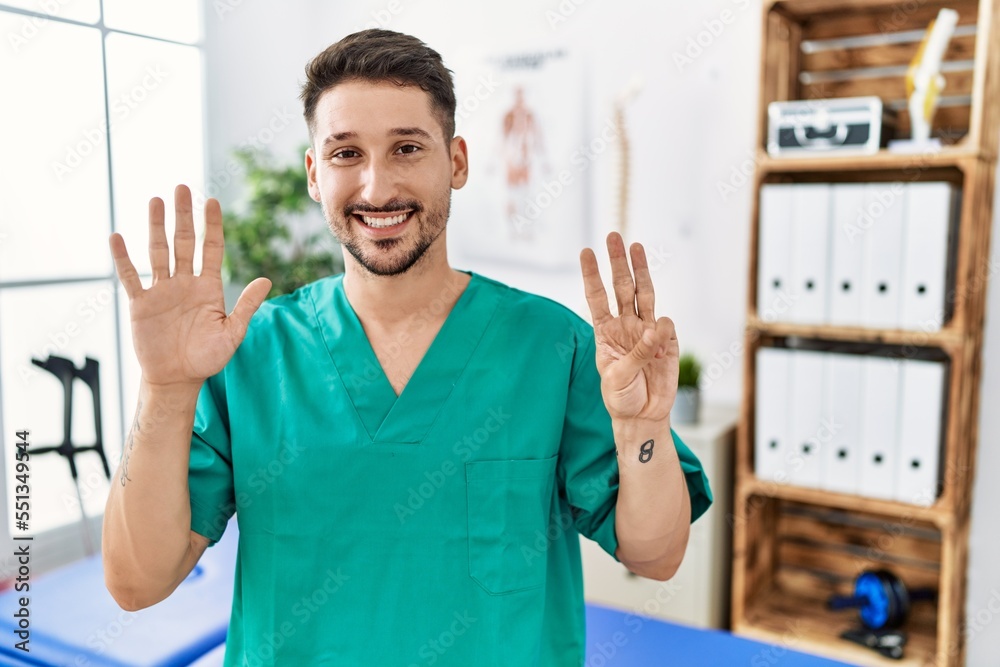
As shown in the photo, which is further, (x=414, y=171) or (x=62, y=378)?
(x=62, y=378)

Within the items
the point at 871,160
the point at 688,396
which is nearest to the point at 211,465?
the point at 688,396

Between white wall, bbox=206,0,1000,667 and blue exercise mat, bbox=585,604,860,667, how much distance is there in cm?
118

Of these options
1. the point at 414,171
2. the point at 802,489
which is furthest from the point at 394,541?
the point at 802,489

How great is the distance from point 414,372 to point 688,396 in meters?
1.43

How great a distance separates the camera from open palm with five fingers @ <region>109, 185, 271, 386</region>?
92 centimetres

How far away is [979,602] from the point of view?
7.50 ft

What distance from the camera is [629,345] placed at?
968 millimetres

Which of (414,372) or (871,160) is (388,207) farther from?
(871,160)

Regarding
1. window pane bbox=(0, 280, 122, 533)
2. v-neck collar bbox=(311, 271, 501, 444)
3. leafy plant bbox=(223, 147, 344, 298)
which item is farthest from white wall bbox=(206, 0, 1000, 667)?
v-neck collar bbox=(311, 271, 501, 444)

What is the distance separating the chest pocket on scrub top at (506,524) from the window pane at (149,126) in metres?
2.32

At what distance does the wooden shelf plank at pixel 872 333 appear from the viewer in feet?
6.43

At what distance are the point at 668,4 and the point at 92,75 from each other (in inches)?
79.3

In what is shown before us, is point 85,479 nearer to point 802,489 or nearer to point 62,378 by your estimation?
point 62,378

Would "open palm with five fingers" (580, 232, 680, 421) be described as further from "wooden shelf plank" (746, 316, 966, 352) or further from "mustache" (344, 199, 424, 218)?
"wooden shelf plank" (746, 316, 966, 352)
